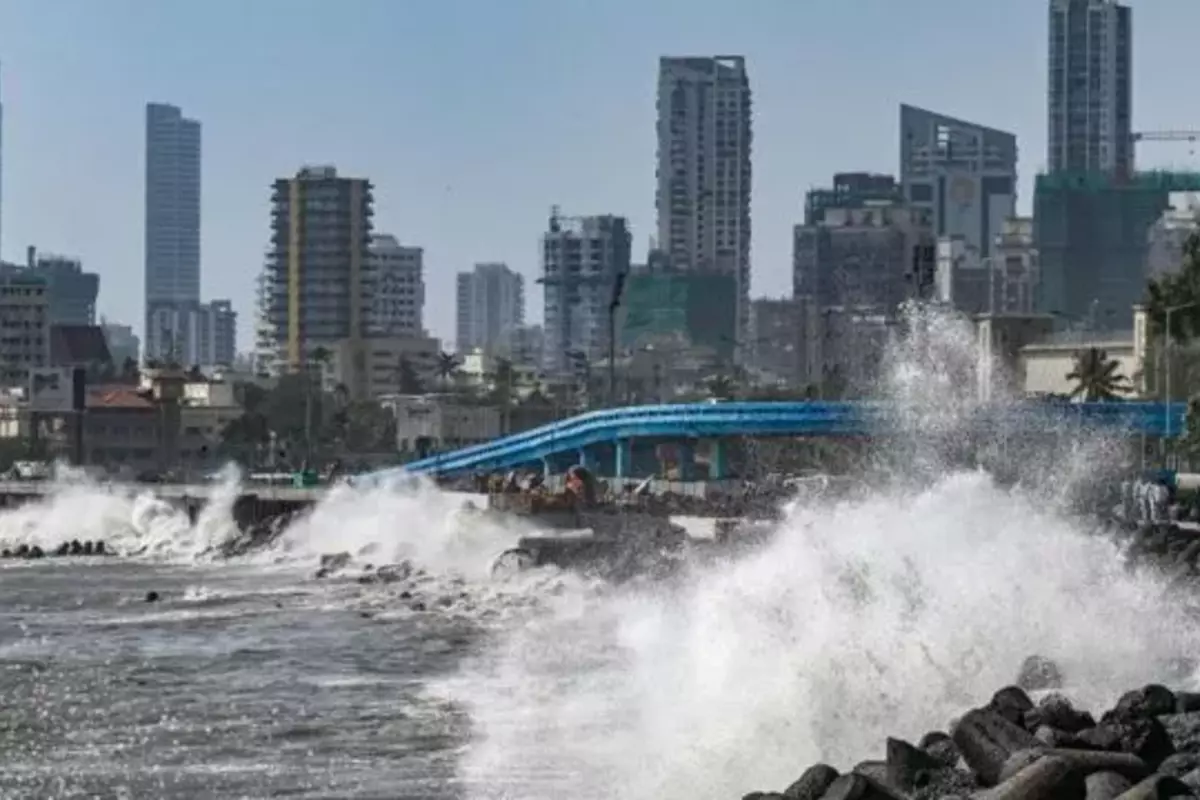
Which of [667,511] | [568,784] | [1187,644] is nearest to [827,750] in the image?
[568,784]

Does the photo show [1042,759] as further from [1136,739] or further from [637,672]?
[637,672]

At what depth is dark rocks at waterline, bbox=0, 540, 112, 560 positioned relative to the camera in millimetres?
99375

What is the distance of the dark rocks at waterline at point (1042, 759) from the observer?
67.7 feet

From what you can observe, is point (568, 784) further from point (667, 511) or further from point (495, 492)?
point (495, 492)

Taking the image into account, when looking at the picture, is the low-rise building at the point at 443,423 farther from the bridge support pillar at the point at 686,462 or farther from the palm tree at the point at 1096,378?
the bridge support pillar at the point at 686,462

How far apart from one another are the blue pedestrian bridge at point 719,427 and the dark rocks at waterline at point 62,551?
12.0m

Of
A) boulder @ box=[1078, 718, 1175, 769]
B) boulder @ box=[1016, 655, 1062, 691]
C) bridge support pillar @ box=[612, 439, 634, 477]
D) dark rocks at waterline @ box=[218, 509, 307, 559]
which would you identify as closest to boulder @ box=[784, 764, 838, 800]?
boulder @ box=[1078, 718, 1175, 769]

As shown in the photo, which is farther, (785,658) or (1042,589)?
(1042,589)

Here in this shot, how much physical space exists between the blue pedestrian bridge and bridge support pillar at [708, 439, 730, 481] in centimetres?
5

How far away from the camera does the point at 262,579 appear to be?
77562mm

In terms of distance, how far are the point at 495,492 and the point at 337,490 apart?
1599 cm

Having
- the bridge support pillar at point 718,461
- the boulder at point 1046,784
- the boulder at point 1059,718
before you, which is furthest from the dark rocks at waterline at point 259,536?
the boulder at point 1046,784

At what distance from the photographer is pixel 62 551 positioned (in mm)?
101938

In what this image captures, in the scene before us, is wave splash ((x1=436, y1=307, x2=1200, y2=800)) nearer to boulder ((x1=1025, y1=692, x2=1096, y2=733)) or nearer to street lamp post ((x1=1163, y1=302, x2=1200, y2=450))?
boulder ((x1=1025, y1=692, x2=1096, y2=733))
